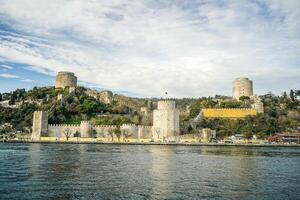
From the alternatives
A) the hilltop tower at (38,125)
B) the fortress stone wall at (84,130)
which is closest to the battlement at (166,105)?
the fortress stone wall at (84,130)

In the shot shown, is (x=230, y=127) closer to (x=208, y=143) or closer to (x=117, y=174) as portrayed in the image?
(x=208, y=143)

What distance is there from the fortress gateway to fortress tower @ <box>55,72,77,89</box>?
23.5 m

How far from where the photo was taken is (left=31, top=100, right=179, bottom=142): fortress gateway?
57.7 m

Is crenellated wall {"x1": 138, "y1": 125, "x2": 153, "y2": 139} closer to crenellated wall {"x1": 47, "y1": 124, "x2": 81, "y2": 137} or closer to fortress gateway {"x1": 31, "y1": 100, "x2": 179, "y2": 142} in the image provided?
fortress gateway {"x1": 31, "y1": 100, "x2": 179, "y2": 142}

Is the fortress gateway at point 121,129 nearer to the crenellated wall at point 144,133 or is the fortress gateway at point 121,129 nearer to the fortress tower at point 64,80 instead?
the crenellated wall at point 144,133

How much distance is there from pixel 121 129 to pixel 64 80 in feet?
103

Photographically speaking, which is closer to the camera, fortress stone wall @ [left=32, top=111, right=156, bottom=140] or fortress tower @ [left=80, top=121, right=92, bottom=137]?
fortress stone wall @ [left=32, top=111, right=156, bottom=140]

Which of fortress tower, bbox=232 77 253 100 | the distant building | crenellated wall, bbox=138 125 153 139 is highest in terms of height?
fortress tower, bbox=232 77 253 100

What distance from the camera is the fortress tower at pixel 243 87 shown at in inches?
3334

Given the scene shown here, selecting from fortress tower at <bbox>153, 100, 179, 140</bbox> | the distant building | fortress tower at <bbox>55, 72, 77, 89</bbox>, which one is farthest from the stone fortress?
fortress tower at <bbox>55, 72, 77, 89</bbox>

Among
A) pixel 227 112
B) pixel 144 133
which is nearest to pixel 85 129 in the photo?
pixel 144 133

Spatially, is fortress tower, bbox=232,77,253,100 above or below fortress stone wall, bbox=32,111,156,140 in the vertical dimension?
above

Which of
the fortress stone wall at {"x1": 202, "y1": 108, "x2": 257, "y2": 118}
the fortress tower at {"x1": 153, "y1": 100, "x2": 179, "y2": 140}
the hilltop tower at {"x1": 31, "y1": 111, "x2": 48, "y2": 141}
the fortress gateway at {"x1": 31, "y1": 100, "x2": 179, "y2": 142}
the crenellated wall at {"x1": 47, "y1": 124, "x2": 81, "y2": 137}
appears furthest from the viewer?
the fortress stone wall at {"x1": 202, "y1": 108, "x2": 257, "y2": 118}

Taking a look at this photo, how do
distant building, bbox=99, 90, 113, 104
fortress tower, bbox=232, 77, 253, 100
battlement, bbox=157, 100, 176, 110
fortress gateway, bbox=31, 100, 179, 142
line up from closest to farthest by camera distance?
1. fortress gateway, bbox=31, 100, 179, 142
2. battlement, bbox=157, 100, 176, 110
3. distant building, bbox=99, 90, 113, 104
4. fortress tower, bbox=232, 77, 253, 100
